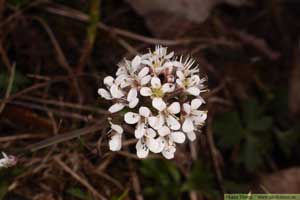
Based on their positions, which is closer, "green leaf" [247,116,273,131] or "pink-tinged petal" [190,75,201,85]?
"pink-tinged petal" [190,75,201,85]

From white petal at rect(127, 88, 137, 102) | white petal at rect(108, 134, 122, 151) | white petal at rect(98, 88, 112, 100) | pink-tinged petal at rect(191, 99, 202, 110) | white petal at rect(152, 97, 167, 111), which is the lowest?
white petal at rect(108, 134, 122, 151)

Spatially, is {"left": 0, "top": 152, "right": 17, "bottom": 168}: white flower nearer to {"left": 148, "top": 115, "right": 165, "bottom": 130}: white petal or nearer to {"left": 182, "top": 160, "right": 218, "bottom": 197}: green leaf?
{"left": 148, "top": 115, "right": 165, "bottom": 130}: white petal

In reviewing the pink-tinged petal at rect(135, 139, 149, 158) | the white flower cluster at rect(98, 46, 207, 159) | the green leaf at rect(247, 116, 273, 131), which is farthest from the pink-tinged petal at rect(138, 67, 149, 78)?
the green leaf at rect(247, 116, 273, 131)

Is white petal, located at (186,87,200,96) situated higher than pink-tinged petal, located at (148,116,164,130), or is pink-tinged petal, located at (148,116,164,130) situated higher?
white petal, located at (186,87,200,96)

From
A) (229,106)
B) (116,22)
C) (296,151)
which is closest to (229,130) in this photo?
(229,106)

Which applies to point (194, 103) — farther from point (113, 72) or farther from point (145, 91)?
point (113, 72)

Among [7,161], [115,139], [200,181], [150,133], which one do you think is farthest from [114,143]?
[200,181]

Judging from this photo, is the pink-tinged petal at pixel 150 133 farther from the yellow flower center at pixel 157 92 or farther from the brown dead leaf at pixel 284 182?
the brown dead leaf at pixel 284 182
